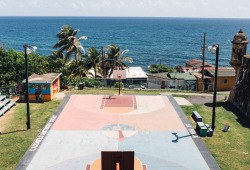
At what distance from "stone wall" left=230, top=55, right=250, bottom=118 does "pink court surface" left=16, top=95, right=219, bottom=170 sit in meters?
6.46

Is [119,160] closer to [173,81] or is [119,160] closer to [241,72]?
[241,72]

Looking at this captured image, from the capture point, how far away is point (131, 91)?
35.9m

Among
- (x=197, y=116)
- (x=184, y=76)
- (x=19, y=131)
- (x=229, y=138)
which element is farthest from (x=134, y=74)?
(x=19, y=131)

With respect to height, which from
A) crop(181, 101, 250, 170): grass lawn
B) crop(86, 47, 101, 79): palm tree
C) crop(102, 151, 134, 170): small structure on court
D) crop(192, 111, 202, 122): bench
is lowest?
crop(181, 101, 250, 170): grass lawn

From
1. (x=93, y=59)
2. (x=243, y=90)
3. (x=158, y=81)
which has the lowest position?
(x=158, y=81)

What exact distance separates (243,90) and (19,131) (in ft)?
72.8

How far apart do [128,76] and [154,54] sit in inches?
2714

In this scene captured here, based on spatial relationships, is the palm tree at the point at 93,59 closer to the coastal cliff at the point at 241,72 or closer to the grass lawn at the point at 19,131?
the grass lawn at the point at 19,131

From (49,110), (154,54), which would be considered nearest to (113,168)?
(49,110)

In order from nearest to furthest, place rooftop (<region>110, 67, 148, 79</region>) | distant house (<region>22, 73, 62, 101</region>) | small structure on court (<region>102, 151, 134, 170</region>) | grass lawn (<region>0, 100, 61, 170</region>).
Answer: small structure on court (<region>102, 151, 134, 170</region>) < grass lawn (<region>0, 100, 61, 170</region>) < distant house (<region>22, 73, 62, 101</region>) < rooftop (<region>110, 67, 148, 79</region>)

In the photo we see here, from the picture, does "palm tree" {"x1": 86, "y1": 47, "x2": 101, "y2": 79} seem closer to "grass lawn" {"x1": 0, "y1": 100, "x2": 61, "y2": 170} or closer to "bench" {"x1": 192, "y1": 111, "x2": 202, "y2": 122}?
"grass lawn" {"x1": 0, "y1": 100, "x2": 61, "y2": 170}

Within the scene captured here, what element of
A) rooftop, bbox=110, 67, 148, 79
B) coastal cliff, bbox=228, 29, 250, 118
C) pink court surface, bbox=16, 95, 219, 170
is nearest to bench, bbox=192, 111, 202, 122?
pink court surface, bbox=16, 95, 219, 170

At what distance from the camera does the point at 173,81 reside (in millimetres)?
44062

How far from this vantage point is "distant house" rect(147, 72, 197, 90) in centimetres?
4406
